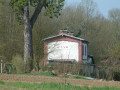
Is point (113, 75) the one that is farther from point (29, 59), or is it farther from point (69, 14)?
point (69, 14)

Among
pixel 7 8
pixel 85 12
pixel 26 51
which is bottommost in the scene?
pixel 26 51

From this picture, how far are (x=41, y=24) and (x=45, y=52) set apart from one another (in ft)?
12.2

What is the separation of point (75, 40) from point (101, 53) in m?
11.4

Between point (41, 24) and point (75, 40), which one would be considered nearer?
point (41, 24)

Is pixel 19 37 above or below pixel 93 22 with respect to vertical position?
below

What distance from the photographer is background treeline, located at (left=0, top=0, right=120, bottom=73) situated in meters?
32.1

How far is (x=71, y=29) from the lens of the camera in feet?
165

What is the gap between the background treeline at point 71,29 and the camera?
32.1 m

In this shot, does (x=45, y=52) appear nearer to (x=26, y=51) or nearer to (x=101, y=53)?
(x=26, y=51)

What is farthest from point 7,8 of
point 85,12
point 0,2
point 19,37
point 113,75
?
point 85,12

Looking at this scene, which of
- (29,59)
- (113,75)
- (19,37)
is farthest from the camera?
(19,37)

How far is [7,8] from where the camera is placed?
3456 cm

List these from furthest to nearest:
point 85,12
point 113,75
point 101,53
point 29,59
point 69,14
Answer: point 85,12
point 69,14
point 101,53
point 113,75
point 29,59

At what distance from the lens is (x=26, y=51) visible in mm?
22922
